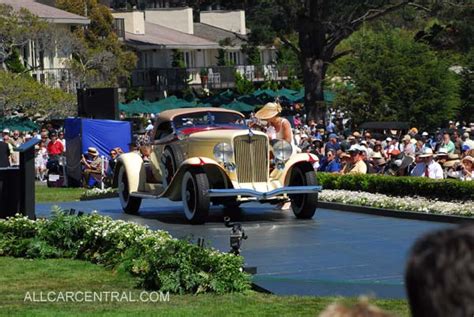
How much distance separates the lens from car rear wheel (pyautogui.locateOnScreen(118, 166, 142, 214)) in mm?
19219

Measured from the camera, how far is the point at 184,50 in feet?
269

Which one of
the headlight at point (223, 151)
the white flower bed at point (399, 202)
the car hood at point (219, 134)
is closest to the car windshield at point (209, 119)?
the car hood at point (219, 134)

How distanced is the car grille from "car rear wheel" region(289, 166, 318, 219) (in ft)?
2.00

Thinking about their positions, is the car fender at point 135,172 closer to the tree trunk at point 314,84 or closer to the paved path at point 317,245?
the paved path at point 317,245

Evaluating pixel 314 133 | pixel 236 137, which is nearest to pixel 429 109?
pixel 314 133

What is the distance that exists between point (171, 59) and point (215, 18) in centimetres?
1156

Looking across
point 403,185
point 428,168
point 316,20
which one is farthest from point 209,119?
point 316,20

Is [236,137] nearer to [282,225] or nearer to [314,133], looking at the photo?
[282,225]

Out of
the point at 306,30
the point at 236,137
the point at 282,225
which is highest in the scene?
the point at 306,30

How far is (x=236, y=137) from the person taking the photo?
16.9m

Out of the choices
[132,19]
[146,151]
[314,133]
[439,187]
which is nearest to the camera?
[439,187]

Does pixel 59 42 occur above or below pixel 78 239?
above

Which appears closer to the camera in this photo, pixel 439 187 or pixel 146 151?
pixel 439 187

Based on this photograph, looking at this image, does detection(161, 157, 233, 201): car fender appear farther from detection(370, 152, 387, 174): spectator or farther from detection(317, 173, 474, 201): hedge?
detection(370, 152, 387, 174): spectator
